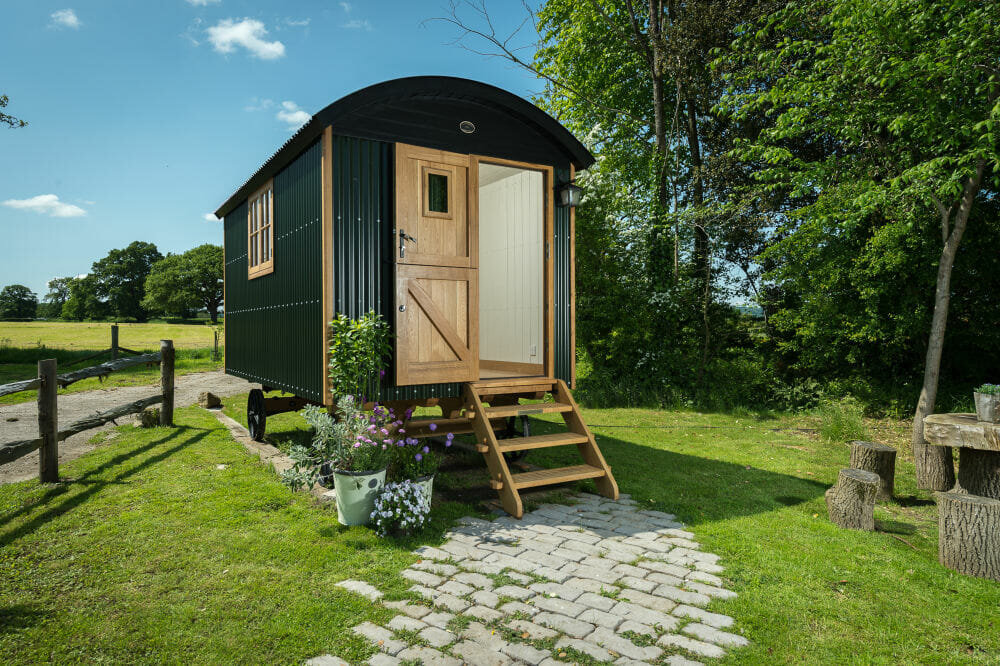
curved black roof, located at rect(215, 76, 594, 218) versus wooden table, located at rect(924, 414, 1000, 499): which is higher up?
curved black roof, located at rect(215, 76, 594, 218)

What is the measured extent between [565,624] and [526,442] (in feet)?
7.86

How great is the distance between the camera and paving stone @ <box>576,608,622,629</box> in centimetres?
274

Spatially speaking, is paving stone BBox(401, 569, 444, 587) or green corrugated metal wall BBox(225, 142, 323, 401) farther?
green corrugated metal wall BBox(225, 142, 323, 401)

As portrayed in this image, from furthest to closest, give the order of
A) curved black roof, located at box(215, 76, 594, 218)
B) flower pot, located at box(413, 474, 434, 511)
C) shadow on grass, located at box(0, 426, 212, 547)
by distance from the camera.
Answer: curved black roof, located at box(215, 76, 594, 218) → flower pot, located at box(413, 474, 434, 511) → shadow on grass, located at box(0, 426, 212, 547)

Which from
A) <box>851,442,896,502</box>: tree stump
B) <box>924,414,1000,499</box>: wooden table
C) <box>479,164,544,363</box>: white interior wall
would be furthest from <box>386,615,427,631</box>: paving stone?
<box>851,442,896,502</box>: tree stump

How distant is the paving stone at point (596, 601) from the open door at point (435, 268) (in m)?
2.67

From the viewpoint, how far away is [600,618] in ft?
9.18

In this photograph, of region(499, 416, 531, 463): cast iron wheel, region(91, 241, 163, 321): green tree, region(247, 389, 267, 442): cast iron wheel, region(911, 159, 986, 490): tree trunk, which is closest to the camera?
region(499, 416, 531, 463): cast iron wheel

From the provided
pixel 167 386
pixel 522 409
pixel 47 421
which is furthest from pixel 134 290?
pixel 522 409

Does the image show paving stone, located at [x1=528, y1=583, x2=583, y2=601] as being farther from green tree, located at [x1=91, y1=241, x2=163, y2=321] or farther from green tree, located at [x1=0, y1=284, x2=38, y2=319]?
green tree, located at [x1=91, y1=241, x2=163, y2=321]

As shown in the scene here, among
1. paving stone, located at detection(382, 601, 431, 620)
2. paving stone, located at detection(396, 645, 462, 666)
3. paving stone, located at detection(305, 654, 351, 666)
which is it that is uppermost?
paving stone, located at detection(396, 645, 462, 666)

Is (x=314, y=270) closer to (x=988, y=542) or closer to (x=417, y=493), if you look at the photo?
(x=417, y=493)

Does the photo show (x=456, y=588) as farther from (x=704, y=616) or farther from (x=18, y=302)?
(x=18, y=302)

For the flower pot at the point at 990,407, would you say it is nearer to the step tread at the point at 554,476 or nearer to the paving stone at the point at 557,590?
the step tread at the point at 554,476
